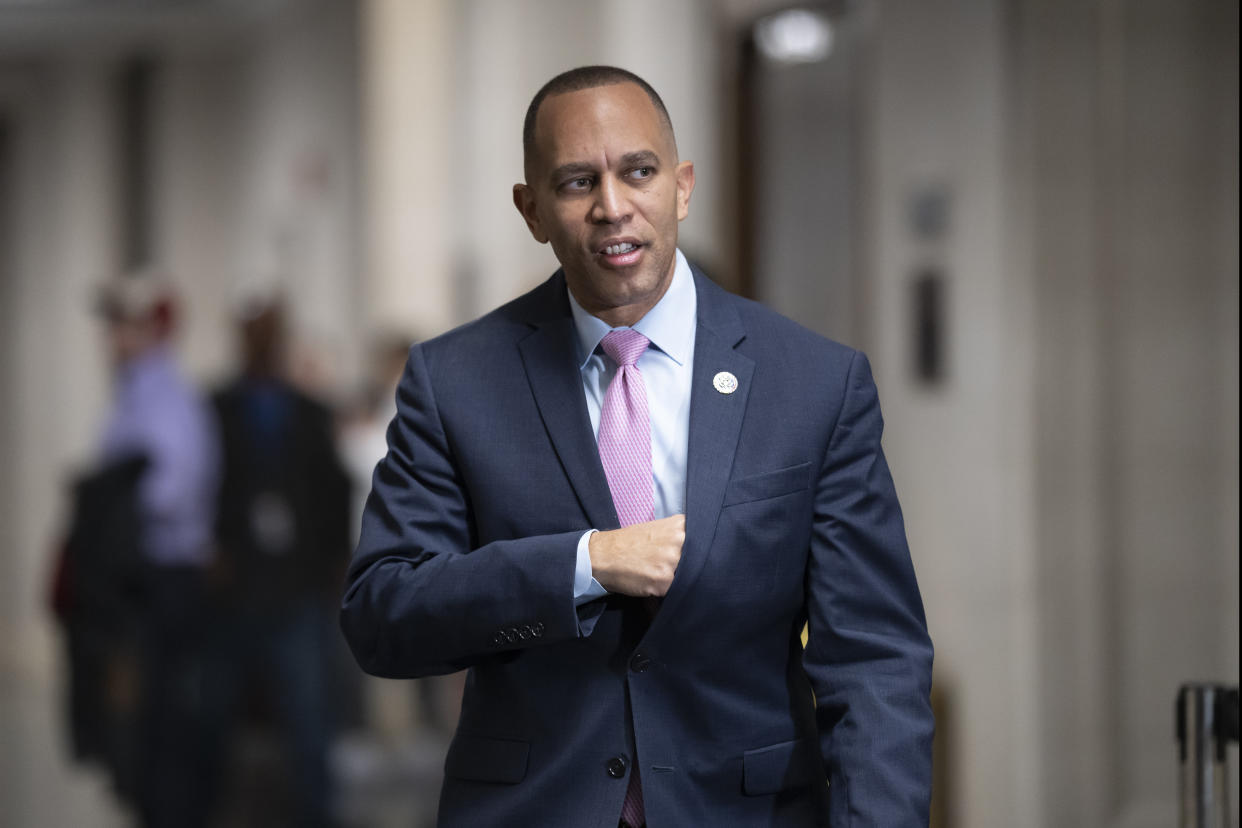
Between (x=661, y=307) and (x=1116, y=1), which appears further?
(x=1116, y=1)

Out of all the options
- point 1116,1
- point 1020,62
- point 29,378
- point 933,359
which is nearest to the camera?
point 1116,1

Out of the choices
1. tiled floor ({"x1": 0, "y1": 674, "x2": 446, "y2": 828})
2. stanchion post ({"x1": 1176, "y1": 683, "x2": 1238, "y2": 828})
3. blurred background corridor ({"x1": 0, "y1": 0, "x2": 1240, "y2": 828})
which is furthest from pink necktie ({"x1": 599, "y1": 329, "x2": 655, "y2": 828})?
tiled floor ({"x1": 0, "y1": 674, "x2": 446, "y2": 828})

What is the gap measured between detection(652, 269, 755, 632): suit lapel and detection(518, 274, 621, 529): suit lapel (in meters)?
0.11

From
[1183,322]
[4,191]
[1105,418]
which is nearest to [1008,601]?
[1105,418]

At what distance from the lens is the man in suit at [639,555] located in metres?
1.63

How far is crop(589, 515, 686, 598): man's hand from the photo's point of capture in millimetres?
1591

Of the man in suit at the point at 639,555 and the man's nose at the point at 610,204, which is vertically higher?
the man's nose at the point at 610,204

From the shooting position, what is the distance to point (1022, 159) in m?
4.71

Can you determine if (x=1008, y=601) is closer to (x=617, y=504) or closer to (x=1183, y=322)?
(x=1183, y=322)

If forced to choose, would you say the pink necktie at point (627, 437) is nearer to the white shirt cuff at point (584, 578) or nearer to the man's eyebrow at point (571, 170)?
the white shirt cuff at point (584, 578)

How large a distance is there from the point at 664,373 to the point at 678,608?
0.31 m

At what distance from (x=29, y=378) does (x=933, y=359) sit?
3666mm

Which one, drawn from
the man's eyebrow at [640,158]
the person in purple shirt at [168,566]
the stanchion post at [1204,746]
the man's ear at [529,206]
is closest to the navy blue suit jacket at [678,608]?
the man's ear at [529,206]

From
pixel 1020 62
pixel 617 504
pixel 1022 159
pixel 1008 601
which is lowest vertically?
pixel 1008 601
